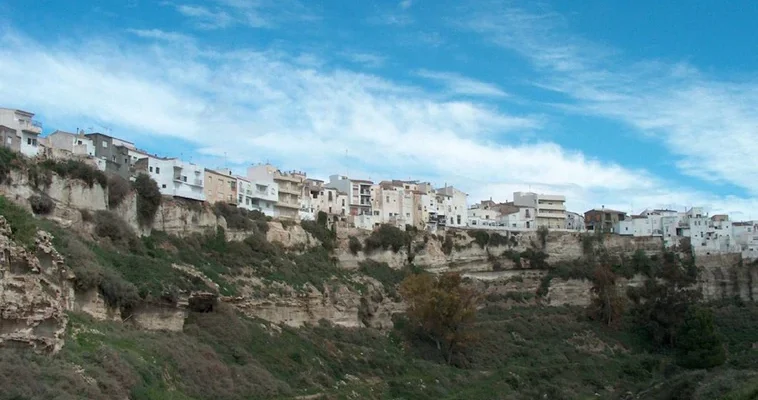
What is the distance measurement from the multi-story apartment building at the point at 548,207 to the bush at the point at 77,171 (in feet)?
218

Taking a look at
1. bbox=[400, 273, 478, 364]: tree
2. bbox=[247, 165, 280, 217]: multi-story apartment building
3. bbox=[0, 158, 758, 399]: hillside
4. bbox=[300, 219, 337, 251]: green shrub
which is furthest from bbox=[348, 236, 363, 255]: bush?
bbox=[400, 273, 478, 364]: tree

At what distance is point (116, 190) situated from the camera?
5225 cm

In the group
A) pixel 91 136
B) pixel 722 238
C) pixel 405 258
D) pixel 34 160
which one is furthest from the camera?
pixel 722 238

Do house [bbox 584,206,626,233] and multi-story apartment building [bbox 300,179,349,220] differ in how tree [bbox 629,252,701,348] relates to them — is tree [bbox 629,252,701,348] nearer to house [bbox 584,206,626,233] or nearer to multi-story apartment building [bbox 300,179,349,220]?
house [bbox 584,206,626,233]

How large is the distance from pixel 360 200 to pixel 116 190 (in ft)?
138

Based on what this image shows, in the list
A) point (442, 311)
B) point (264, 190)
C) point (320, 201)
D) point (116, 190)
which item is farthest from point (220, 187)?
point (442, 311)

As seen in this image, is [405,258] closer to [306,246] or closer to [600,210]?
[306,246]

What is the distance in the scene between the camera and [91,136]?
2475 inches

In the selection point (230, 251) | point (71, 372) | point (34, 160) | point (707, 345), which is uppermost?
point (34, 160)

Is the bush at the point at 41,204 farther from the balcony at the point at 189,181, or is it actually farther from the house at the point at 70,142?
the balcony at the point at 189,181

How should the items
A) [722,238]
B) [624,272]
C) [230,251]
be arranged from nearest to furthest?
[230,251], [624,272], [722,238]

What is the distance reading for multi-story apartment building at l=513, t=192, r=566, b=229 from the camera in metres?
105

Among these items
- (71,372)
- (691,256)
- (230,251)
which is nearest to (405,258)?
(230,251)

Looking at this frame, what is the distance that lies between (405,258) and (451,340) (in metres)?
19.6
